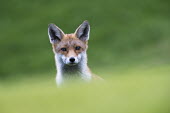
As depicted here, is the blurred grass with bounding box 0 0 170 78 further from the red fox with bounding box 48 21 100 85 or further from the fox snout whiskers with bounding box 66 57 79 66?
the fox snout whiskers with bounding box 66 57 79 66

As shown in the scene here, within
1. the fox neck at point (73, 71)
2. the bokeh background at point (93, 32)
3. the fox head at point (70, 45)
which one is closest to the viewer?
the fox neck at point (73, 71)

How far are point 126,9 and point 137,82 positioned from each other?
2235 inches

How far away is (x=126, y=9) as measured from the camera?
6712 cm

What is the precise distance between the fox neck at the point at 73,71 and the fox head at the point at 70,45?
0.10m

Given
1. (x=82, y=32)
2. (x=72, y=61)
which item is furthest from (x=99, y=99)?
(x=82, y=32)

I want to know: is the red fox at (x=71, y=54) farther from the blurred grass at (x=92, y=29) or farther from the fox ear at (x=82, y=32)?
the blurred grass at (x=92, y=29)

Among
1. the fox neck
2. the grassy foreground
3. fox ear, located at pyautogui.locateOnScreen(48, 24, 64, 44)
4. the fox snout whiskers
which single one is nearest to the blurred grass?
fox ear, located at pyautogui.locateOnScreen(48, 24, 64, 44)

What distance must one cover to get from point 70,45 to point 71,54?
448 mm

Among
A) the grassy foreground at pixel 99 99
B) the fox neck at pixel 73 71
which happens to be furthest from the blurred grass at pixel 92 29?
the grassy foreground at pixel 99 99

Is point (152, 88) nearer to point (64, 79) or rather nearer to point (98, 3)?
point (64, 79)

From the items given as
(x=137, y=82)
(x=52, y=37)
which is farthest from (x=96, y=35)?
(x=137, y=82)

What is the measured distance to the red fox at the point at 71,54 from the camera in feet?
60.6

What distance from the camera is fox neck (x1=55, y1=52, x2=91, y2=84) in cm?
1827

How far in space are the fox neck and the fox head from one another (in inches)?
3.8
